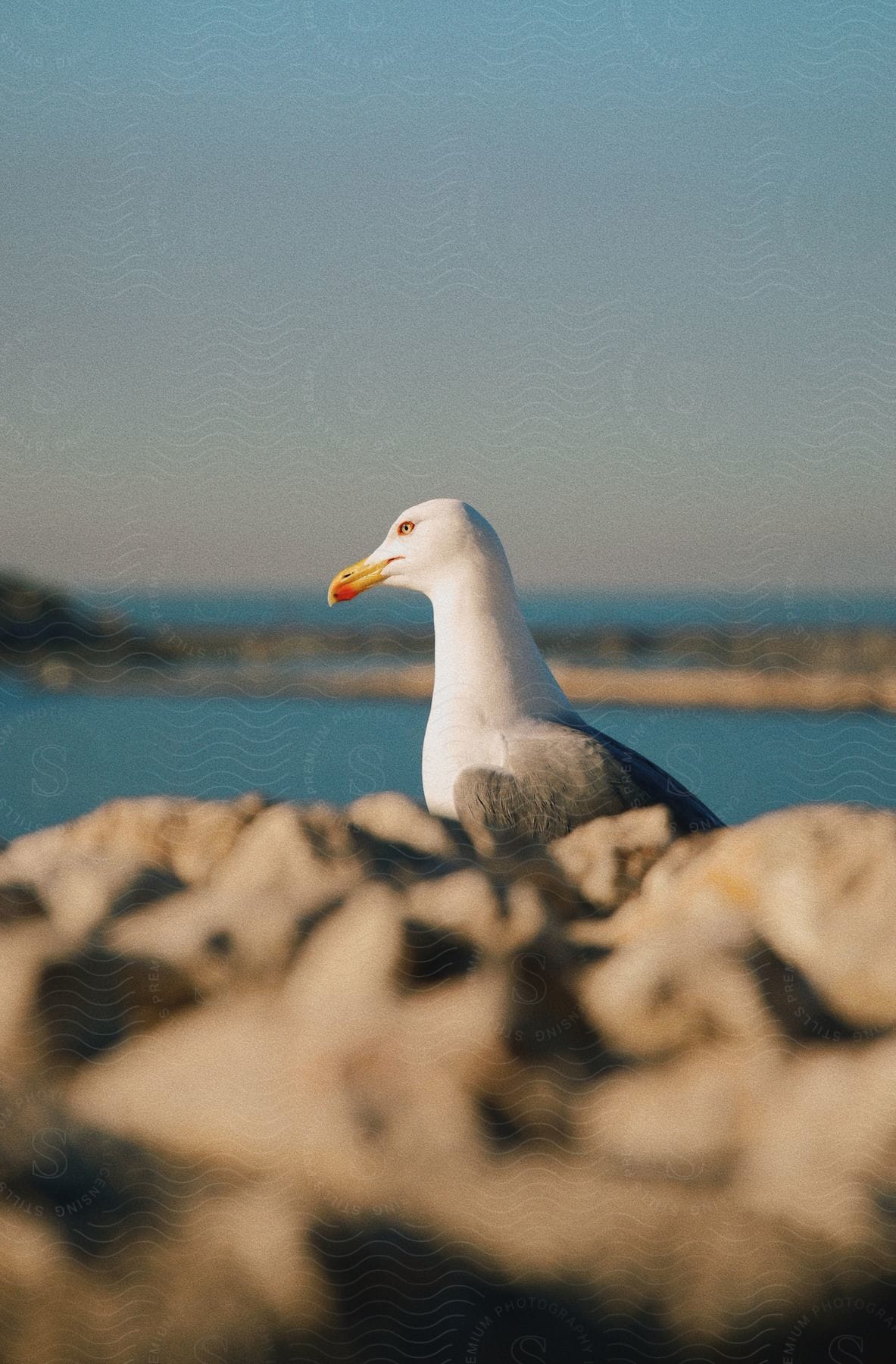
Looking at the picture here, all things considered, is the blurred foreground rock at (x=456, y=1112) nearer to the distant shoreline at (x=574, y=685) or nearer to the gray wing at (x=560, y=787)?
the gray wing at (x=560, y=787)

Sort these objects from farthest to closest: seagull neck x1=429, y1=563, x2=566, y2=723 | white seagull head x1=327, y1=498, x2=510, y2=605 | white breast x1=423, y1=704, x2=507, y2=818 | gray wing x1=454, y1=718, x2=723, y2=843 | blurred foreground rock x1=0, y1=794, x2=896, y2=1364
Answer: white seagull head x1=327, y1=498, x2=510, y2=605, seagull neck x1=429, y1=563, x2=566, y2=723, white breast x1=423, y1=704, x2=507, y2=818, gray wing x1=454, y1=718, x2=723, y2=843, blurred foreground rock x1=0, y1=794, x2=896, y2=1364

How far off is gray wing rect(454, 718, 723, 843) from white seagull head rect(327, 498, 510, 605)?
0.53m

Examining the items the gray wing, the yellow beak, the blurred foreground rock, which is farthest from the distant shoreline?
the blurred foreground rock

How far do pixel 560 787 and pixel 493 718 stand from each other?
0.27 m

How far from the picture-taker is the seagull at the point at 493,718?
2.86m

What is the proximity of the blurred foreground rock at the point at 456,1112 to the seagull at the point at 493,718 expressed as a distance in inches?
37.0

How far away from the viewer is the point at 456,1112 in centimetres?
146

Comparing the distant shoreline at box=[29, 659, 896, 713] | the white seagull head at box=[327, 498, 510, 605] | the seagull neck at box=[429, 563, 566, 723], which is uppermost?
the white seagull head at box=[327, 498, 510, 605]

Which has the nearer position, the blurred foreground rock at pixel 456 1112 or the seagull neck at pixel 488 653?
the blurred foreground rock at pixel 456 1112

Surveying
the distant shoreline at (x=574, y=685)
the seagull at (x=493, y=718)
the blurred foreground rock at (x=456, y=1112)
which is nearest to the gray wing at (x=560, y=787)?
the seagull at (x=493, y=718)

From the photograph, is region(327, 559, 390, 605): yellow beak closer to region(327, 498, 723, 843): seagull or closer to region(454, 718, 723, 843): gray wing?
region(327, 498, 723, 843): seagull

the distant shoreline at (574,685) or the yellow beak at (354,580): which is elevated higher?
the yellow beak at (354,580)

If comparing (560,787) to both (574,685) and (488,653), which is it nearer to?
(488,653)

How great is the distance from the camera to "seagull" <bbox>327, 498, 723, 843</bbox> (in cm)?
286
